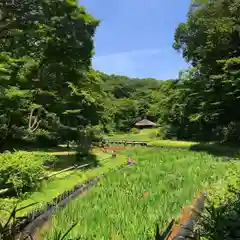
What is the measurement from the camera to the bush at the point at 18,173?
1295 centimetres

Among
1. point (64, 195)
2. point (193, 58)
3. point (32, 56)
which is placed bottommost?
point (64, 195)

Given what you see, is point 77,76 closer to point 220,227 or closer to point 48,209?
point 48,209

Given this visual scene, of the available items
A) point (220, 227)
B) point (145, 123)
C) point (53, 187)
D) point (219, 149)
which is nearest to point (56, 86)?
point (53, 187)

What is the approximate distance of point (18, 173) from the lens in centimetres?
1312

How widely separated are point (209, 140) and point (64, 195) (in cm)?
2957

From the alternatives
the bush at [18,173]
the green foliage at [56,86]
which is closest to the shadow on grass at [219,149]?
the green foliage at [56,86]

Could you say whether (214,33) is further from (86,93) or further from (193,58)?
(86,93)

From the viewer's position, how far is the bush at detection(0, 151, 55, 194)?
1295cm

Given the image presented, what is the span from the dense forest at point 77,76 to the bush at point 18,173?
3069 mm

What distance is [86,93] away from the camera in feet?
91.1

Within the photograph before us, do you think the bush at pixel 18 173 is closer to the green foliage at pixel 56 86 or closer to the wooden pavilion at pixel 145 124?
the green foliage at pixel 56 86

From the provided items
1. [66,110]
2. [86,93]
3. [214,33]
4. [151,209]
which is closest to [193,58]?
[214,33]

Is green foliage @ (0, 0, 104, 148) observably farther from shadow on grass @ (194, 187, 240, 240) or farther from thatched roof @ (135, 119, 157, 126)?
thatched roof @ (135, 119, 157, 126)

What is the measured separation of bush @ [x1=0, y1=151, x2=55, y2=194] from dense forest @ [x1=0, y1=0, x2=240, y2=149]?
3069 mm
